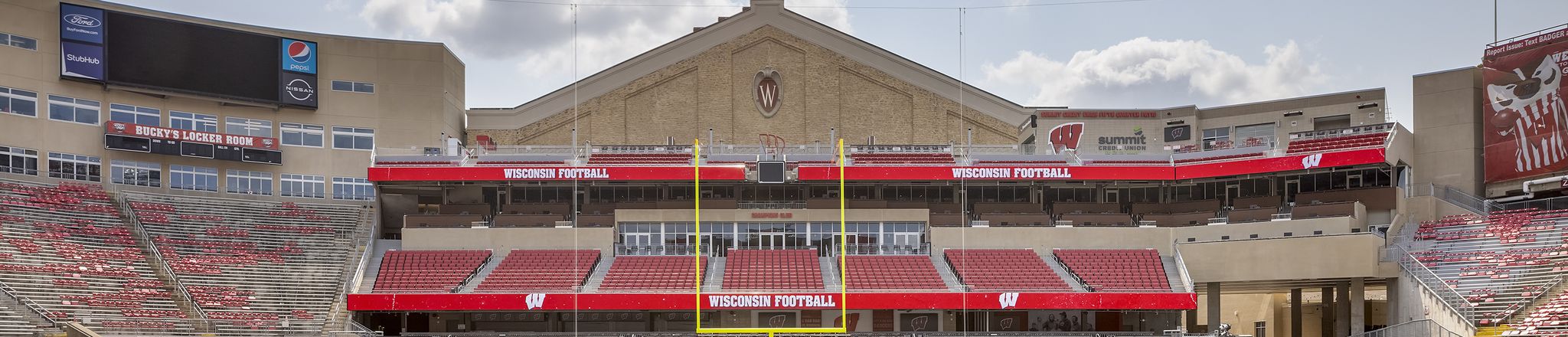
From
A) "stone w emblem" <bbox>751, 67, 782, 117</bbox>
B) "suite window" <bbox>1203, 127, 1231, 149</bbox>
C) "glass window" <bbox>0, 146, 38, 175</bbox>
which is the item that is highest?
"stone w emblem" <bbox>751, 67, 782, 117</bbox>

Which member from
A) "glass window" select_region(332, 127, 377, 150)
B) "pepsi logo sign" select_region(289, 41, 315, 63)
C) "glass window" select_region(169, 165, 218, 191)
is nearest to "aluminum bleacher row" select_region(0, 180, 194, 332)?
"glass window" select_region(169, 165, 218, 191)

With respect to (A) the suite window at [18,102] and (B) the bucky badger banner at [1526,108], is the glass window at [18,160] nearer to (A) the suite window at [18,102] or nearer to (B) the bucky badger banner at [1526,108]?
(A) the suite window at [18,102]

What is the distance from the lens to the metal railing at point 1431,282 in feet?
118

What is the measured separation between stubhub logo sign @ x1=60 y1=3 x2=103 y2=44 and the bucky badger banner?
162 feet

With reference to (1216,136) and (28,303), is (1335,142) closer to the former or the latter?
(1216,136)

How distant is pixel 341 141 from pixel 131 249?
35.6 ft

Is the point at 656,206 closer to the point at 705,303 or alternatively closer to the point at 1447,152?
the point at 705,303

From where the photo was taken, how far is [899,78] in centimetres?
5556

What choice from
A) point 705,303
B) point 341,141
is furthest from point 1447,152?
point 341,141

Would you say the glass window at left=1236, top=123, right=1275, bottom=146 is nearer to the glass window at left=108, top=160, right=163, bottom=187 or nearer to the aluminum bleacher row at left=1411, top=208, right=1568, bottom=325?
the aluminum bleacher row at left=1411, top=208, right=1568, bottom=325

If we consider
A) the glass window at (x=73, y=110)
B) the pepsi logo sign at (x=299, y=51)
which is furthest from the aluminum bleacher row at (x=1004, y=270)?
the glass window at (x=73, y=110)

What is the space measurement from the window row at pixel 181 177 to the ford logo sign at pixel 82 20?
4.67m

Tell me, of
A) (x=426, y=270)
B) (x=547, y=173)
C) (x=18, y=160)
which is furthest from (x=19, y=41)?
(x=547, y=173)

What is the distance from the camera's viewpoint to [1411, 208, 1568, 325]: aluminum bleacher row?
36219mm
